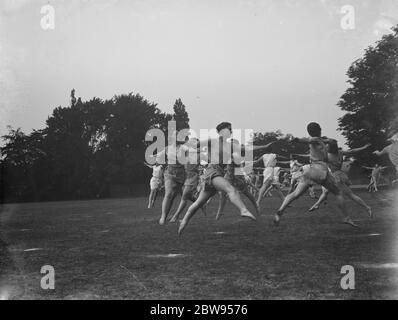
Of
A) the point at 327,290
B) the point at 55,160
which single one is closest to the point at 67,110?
the point at 55,160

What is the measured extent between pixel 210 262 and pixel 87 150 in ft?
136

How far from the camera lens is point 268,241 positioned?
845cm

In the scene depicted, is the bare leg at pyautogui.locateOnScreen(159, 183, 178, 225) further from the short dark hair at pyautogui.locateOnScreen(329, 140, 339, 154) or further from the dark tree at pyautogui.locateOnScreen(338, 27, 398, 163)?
the dark tree at pyautogui.locateOnScreen(338, 27, 398, 163)

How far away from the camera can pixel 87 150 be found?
152ft

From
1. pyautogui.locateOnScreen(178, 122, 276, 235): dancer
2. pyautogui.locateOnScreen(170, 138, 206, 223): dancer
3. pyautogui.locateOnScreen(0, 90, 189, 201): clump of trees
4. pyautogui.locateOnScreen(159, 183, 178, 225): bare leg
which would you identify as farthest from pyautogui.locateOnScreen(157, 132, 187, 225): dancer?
pyautogui.locateOnScreen(0, 90, 189, 201): clump of trees

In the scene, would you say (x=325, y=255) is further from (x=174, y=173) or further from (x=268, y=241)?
(x=174, y=173)

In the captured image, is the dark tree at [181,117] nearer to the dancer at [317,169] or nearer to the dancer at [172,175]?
the dancer at [172,175]

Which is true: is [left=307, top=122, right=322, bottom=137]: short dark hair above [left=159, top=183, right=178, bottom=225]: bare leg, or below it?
above

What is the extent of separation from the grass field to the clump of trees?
24321mm

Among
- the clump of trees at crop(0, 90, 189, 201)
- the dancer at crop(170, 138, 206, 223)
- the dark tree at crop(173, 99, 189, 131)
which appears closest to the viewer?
the dancer at crop(170, 138, 206, 223)

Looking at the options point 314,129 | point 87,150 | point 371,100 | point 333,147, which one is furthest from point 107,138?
point 314,129

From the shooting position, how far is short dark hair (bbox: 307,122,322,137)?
9930 mm

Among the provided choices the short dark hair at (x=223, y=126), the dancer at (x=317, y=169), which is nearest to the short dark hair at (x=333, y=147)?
the dancer at (x=317, y=169)

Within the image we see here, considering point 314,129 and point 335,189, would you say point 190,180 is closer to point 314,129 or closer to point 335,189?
point 314,129
